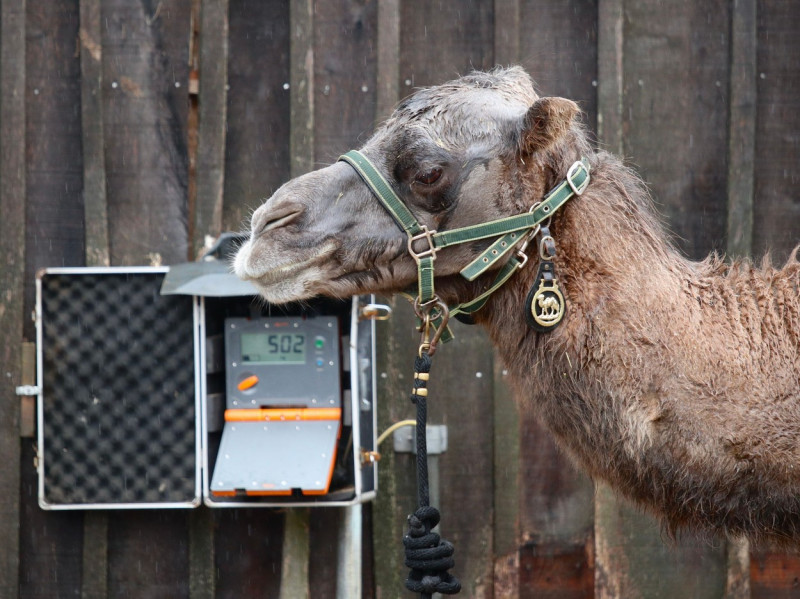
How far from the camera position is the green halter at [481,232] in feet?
8.66

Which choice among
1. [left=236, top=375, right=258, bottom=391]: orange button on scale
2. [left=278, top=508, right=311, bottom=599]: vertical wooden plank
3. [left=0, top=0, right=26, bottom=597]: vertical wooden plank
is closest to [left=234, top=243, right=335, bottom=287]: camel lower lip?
[left=236, top=375, right=258, bottom=391]: orange button on scale

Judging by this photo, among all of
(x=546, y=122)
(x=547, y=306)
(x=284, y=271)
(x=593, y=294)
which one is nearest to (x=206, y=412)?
(x=284, y=271)

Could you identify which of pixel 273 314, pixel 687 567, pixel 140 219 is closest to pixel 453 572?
pixel 687 567

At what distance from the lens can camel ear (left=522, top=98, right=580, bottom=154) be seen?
8.29 feet

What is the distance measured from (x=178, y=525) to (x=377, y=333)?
1.41 m

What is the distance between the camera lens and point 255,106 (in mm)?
4277

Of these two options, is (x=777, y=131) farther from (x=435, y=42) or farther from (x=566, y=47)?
(x=435, y=42)

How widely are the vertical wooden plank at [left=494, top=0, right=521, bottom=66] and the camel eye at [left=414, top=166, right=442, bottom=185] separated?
171 centimetres

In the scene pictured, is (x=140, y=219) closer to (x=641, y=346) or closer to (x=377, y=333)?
(x=377, y=333)

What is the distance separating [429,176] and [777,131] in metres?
2.50

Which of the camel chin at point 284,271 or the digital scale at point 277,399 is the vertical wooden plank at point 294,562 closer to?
the digital scale at point 277,399

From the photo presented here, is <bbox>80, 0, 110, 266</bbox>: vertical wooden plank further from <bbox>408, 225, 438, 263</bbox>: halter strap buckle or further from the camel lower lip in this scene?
<bbox>408, 225, 438, 263</bbox>: halter strap buckle

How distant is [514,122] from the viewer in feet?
8.83

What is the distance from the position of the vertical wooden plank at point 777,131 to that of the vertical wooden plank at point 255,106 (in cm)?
248
